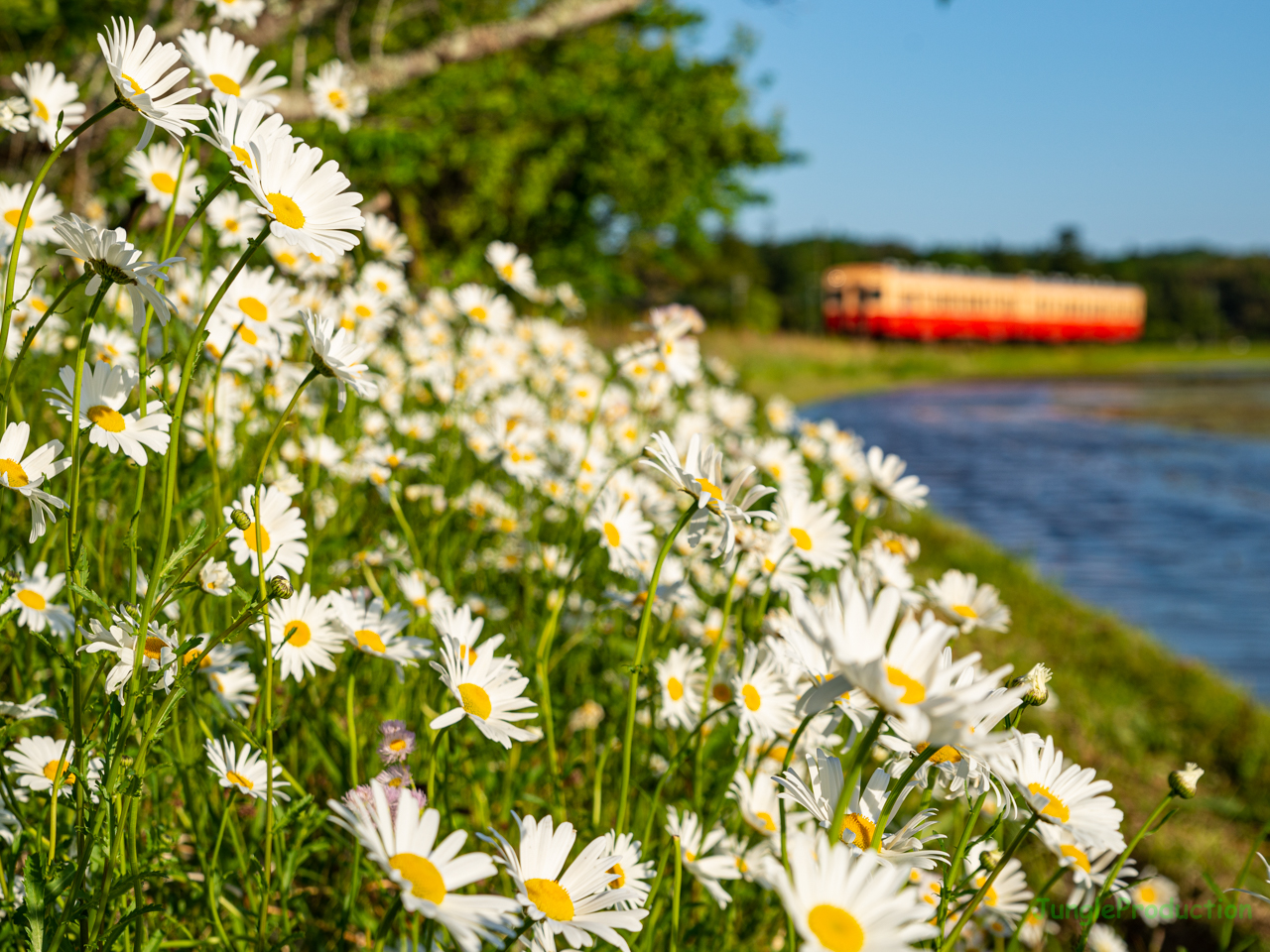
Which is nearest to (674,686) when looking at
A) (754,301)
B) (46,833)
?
(46,833)

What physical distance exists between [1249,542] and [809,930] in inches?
274

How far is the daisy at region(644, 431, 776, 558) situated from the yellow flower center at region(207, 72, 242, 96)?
2.25 feet

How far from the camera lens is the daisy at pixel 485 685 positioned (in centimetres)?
83

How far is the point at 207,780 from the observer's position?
1228 millimetres

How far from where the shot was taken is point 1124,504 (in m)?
7.51

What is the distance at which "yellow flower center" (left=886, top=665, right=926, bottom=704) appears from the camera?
54 cm

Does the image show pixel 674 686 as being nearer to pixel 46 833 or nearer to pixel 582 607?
pixel 582 607

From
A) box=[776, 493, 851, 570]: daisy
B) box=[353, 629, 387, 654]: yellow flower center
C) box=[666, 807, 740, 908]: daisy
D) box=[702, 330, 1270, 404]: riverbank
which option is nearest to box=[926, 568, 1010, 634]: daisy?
box=[776, 493, 851, 570]: daisy

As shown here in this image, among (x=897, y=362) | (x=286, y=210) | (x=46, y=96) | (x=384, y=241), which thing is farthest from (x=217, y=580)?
(x=897, y=362)

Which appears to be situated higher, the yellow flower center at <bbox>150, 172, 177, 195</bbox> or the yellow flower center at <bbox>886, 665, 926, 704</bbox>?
the yellow flower center at <bbox>150, 172, 177, 195</bbox>

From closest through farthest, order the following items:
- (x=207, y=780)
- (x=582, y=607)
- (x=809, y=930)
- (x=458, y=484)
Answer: (x=809, y=930) → (x=207, y=780) → (x=582, y=607) → (x=458, y=484)

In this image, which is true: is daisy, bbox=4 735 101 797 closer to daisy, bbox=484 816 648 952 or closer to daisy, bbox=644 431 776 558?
daisy, bbox=484 816 648 952

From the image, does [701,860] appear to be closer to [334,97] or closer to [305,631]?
[305,631]

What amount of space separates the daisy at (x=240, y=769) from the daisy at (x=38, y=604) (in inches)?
8.9
